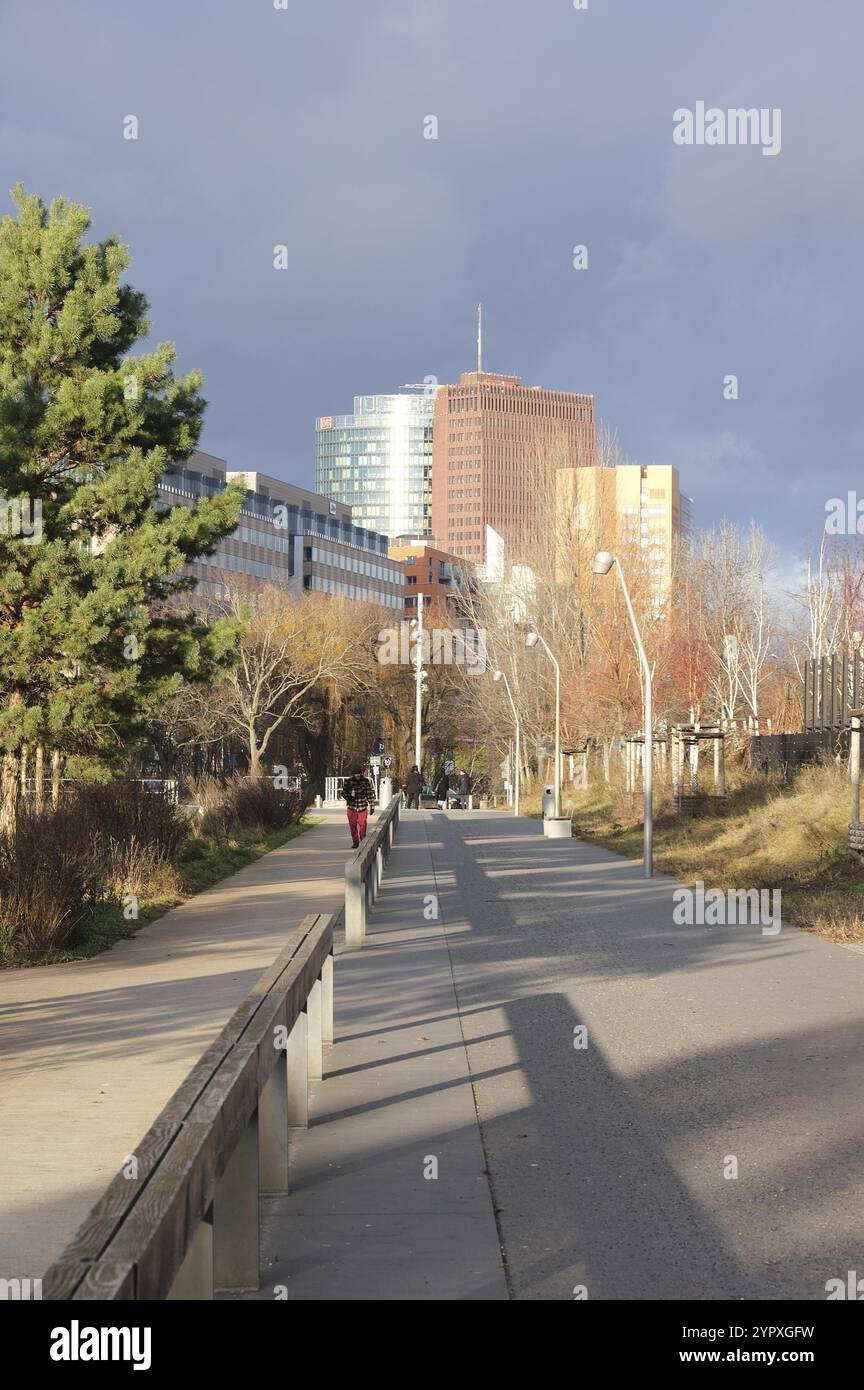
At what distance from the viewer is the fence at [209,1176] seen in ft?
10.7

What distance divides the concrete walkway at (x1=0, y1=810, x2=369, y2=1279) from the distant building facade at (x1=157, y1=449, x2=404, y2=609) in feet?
297

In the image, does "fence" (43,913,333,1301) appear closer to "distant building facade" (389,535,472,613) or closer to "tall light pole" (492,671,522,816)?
"tall light pole" (492,671,522,816)

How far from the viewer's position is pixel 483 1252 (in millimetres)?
5277

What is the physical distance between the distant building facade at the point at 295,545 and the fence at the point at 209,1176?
98.0 m

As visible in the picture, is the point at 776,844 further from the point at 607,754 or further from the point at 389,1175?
the point at 607,754

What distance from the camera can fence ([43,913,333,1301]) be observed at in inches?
129

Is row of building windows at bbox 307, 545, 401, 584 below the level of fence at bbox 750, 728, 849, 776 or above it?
above

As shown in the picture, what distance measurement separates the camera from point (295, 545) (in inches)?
5394

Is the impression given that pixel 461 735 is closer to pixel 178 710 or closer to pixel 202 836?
pixel 178 710

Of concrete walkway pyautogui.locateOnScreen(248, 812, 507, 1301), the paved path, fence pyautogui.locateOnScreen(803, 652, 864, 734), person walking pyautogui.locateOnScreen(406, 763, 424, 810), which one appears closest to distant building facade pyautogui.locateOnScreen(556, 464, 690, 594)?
person walking pyautogui.locateOnScreen(406, 763, 424, 810)

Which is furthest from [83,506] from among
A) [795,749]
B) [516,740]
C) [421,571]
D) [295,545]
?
[421,571]

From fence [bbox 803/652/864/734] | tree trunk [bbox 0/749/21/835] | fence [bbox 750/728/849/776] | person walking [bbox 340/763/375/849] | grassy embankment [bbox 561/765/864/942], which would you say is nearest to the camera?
grassy embankment [bbox 561/765/864/942]
